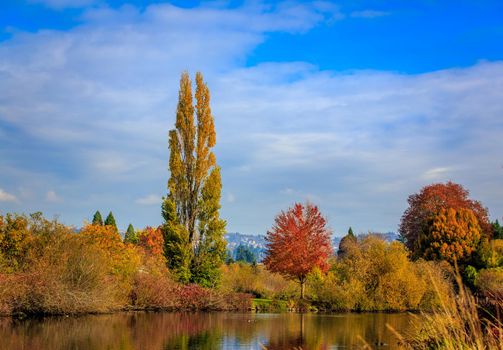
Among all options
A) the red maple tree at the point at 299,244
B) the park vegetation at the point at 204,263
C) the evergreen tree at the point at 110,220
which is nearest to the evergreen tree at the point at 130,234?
the evergreen tree at the point at 110,220

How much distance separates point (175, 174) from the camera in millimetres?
41625

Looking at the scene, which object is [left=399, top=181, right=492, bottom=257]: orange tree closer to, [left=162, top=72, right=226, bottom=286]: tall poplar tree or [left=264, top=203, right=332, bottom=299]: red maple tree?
A: [left=264, top=203, right=332, bottom=299]: red maple tree

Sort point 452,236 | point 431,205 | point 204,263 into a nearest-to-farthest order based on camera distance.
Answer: point 204,263, point 452,236, point 431,205

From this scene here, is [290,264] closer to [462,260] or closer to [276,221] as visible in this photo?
[276,221]

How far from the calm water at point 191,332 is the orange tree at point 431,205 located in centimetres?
2863

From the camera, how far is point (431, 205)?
59594mm

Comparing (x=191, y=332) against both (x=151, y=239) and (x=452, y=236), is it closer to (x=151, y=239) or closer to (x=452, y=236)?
(x=452, y=236)

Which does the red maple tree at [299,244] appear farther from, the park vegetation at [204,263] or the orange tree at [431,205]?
the orange tree at [431,205]

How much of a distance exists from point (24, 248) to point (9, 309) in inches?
163

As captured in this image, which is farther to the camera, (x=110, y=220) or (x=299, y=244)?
(x=110, y=220)

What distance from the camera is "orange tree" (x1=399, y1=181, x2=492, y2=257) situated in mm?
59125

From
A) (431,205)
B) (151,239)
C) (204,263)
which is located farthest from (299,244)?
(151,239)

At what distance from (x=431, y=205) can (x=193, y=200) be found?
94.9ft

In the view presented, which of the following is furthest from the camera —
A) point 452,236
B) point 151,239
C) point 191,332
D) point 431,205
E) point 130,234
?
point 130,234
